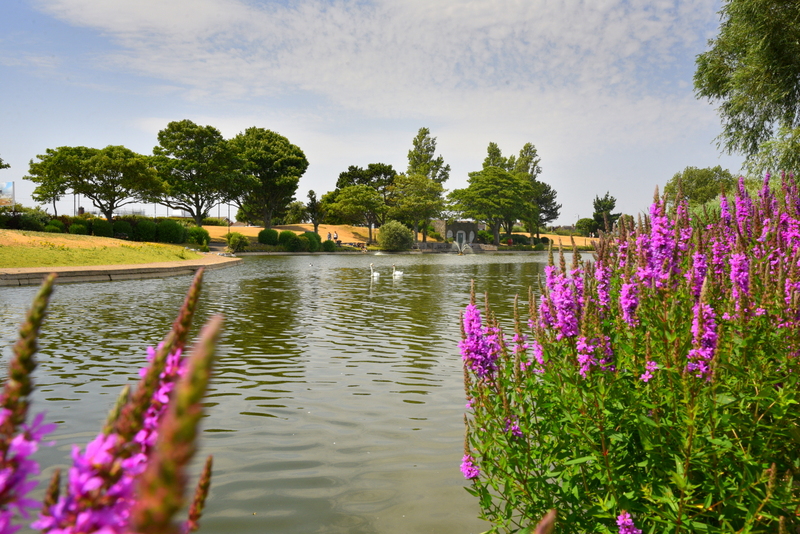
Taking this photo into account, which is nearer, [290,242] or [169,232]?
[169,232]

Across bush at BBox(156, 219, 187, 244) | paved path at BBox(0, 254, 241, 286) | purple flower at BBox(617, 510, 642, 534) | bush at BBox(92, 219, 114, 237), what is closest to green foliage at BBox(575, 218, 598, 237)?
bush at BBox(156, 219, 187, 244)

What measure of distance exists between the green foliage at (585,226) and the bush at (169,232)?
283 ft

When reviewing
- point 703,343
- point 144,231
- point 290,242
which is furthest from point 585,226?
point 703,343

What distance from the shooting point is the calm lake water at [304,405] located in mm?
4923

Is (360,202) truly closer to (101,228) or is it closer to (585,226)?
(101,228)

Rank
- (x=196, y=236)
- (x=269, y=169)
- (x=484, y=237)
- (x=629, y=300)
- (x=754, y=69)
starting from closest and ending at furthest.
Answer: (x=629, y=300), (x=754, y=69), (x=196, y=236), (x=269, y=169), (x=484, y=237)

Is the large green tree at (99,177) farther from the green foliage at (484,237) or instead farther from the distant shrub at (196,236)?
the green foliage at (484,237)

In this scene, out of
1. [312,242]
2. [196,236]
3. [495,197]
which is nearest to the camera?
[196,236]

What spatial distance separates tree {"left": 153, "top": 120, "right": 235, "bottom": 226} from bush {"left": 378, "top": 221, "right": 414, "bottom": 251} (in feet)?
62.2

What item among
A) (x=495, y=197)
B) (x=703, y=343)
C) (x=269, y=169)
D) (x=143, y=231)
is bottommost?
(x=703, y=343)

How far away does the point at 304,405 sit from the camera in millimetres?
7492

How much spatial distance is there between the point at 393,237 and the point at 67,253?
4328cm

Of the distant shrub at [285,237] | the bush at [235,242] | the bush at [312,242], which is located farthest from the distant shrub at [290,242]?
the bush at [235,242]

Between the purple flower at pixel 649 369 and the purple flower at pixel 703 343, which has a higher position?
the purple flower at pixel 703 343
